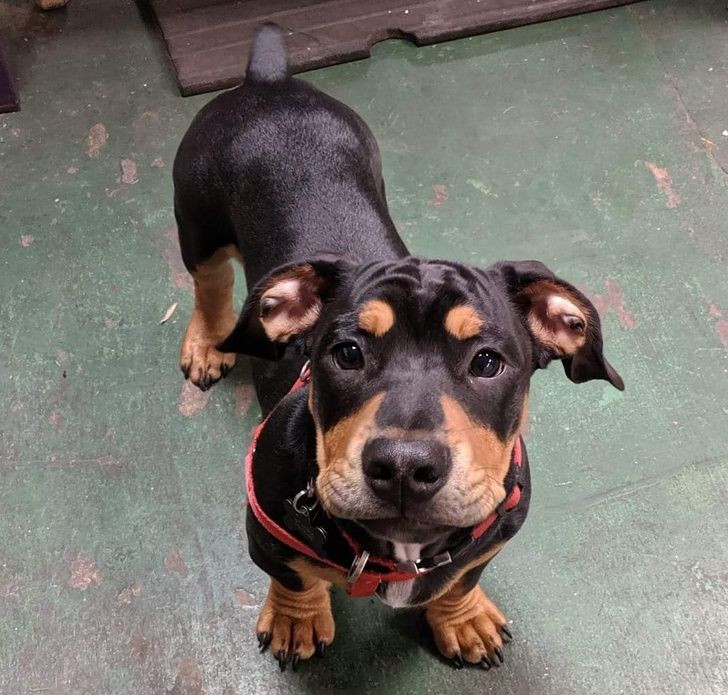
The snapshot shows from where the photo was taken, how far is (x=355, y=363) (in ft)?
6.77

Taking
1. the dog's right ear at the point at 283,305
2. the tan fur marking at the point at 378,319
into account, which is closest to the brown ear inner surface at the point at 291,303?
the dog's right ear at the point at 283,305

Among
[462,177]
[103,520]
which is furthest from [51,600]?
[462,177]

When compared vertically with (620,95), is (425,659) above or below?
below

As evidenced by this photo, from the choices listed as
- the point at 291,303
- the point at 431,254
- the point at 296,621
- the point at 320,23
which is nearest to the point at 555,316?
the point at 291,303

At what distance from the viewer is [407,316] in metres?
2.06

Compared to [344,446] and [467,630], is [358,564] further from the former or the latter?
[467,630]

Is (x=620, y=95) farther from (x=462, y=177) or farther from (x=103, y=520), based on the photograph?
(x=103, y=520)

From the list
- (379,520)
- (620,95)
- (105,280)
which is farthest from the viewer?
(620,95)

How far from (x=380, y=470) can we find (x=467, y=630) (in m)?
1.40

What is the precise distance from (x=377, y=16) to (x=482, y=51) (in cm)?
65

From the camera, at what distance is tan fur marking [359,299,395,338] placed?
6.73ft

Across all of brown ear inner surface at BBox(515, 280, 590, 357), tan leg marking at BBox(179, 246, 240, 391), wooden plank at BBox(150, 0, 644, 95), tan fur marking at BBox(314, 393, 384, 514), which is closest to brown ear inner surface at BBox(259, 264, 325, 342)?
tan fur marking at BBox(314, 393, 384, 514)

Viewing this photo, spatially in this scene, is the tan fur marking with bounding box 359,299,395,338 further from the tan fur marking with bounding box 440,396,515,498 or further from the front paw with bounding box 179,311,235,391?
the front paw with bounding box 179,311,235,391

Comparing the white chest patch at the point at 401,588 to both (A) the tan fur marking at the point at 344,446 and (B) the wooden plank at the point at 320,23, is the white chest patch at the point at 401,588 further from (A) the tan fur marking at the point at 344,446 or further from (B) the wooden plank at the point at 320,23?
(B) the wooden plank at the point at 320,23
